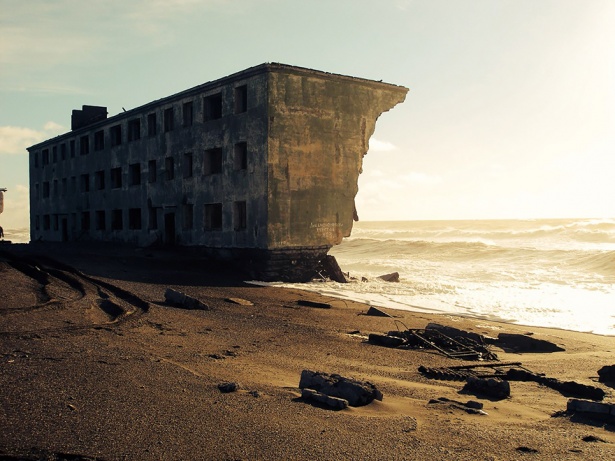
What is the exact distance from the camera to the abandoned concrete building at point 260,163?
22.7m

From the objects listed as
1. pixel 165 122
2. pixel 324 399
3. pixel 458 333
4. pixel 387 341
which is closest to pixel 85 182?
pixel 165 122

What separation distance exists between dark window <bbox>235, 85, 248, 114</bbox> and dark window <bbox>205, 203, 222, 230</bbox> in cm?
419

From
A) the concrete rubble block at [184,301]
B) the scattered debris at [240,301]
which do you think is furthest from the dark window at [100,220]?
the concrete rubble block at [184,301]

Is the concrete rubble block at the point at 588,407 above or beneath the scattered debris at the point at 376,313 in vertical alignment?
above

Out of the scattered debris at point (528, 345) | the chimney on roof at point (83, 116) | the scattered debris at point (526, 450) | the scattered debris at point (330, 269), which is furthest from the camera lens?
the chimney on roof at point (83, 116)

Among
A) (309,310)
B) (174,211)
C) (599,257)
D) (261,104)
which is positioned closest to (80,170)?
(174,211)

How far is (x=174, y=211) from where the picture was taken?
28109 millimetres

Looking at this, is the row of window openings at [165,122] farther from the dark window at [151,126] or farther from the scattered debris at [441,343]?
the scattered debris at [441,343]

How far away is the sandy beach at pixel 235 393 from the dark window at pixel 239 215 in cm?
1033

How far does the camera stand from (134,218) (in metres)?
32.2

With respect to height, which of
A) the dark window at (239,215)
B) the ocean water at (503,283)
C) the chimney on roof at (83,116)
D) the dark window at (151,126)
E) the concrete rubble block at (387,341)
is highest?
the chimney on roof at (83,116)

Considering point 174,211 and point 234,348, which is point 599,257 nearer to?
point 174,211

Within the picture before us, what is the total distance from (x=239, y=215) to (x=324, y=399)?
60.1ft

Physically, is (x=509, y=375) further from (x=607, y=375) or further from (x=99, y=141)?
(x=99, y=141)
